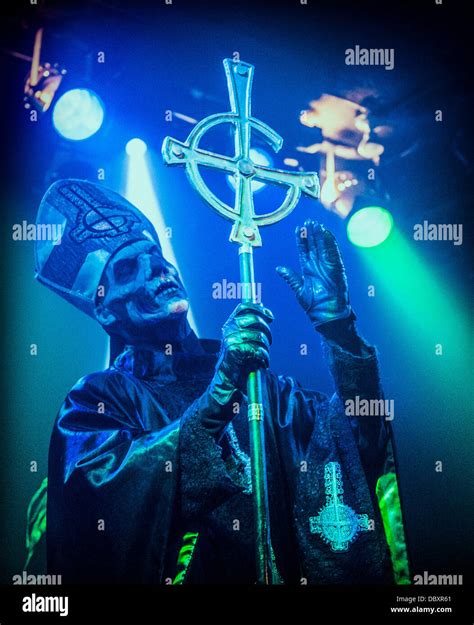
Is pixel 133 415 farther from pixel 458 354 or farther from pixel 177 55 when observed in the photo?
pixel 177 55

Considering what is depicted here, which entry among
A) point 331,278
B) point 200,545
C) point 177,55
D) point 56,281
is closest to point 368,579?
point 200,545

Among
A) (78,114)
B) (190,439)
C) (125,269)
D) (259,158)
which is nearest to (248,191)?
(125,269)

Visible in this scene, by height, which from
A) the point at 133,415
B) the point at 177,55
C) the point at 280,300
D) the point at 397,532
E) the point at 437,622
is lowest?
the point at 437,622

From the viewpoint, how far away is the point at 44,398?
17.5 feet

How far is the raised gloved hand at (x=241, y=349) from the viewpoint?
468cm

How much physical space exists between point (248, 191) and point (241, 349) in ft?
3.42

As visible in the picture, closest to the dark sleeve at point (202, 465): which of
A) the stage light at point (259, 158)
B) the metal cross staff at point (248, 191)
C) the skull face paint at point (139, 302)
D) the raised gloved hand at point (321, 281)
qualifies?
the metal cross staff at point (248, 191)

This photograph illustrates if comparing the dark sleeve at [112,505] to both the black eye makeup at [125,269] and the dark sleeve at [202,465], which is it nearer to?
the dark sleeve at [202,465]

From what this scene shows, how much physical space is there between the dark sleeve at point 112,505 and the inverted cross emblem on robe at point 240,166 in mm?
1320

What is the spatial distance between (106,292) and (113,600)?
6.30 ft

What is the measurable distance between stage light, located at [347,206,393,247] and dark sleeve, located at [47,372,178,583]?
7.08 feet

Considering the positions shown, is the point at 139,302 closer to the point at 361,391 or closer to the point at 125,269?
the point at 125,269

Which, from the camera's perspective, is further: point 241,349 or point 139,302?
point 139,302

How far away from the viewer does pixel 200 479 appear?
4.75 m
